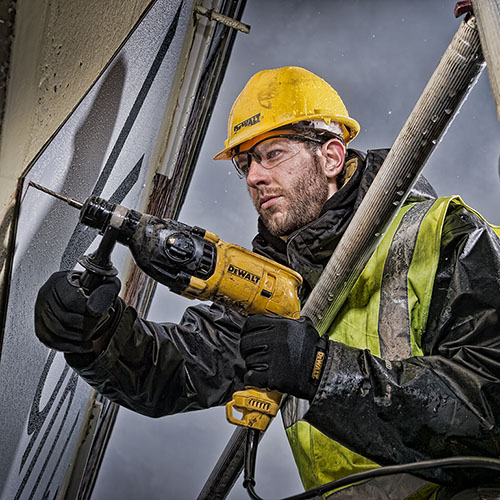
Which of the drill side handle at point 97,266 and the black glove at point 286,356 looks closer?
the black glove at point 286,356

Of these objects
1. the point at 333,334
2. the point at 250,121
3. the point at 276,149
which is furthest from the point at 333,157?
the point at 333,334

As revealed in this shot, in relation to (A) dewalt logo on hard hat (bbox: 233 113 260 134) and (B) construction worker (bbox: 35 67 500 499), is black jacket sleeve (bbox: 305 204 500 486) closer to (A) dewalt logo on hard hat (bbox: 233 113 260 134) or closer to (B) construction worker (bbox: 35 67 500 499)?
(B) construction worker (bbox: 35 67 500 499)

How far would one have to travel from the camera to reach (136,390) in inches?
75.5

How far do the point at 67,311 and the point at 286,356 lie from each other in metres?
0.65

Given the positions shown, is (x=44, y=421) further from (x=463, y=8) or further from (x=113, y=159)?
(x=463, y=8)

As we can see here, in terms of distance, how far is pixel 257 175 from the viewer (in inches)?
89.7

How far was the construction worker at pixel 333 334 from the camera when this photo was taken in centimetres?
125

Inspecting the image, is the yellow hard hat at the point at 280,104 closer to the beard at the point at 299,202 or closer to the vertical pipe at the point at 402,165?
the beard at the point at 299,202

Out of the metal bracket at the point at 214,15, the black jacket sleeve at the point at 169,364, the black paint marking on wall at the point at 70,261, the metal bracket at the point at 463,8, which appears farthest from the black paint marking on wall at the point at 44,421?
the metal bracket at the point at 214,15

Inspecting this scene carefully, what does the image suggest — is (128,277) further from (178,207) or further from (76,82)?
(76,82)

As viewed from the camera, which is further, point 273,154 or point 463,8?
point 273,154

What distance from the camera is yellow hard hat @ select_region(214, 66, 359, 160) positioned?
2281mm

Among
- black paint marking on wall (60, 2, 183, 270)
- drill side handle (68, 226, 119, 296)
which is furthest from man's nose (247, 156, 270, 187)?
drill side handle (68, 226, 119, 296)

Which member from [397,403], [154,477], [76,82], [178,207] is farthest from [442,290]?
→ [154,477]
